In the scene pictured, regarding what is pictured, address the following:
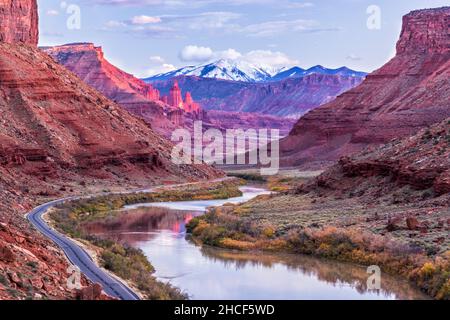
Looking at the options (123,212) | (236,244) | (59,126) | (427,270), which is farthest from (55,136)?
(427,270)

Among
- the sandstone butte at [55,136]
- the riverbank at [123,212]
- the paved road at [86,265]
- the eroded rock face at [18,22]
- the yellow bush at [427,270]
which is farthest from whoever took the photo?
the eroded rock face at [18,22]

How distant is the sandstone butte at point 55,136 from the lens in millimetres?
77894

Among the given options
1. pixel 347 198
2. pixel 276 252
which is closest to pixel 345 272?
pixel 276 252

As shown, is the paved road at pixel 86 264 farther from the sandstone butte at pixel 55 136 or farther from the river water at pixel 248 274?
the sandstone butte at pixel 55 136

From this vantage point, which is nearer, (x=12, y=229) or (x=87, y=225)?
(x=12, y=229)

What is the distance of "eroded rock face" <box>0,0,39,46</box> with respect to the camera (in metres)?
101

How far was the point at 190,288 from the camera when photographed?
3347 centimetres

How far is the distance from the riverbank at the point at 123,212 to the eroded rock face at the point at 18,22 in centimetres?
2595

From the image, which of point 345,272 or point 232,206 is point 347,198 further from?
point 345,272

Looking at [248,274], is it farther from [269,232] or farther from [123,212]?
[123,212]

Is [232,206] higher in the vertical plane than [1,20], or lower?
lower

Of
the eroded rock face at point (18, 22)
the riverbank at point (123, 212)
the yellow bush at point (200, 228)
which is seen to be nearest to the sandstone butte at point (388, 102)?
the riverbank at point (123, 212)

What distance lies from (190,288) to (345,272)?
8.15m
